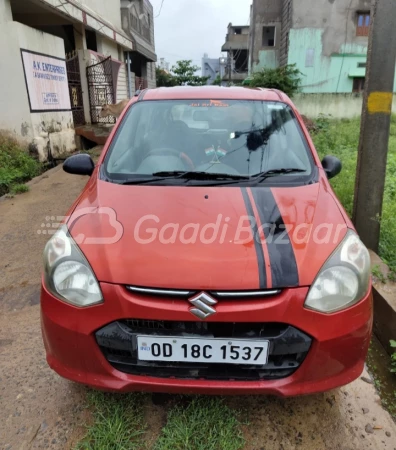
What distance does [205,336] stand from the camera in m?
1.52

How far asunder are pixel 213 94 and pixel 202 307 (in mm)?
1893

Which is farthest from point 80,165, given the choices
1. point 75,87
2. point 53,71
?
point 75,87

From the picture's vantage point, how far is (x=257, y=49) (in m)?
22.1

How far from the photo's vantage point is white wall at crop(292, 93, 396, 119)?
635 inches

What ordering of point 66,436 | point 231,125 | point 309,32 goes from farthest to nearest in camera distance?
point 309,32 → point 231,125 → point 66,436

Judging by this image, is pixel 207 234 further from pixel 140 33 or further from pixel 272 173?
pixel 140 33

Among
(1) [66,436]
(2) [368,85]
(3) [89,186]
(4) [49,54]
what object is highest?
(4) [49,54]

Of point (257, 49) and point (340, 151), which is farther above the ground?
point (257, 49)

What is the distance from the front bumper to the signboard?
6772 mm

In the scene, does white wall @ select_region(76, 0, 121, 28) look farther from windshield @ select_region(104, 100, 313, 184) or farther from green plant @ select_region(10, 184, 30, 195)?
windshield @ select_region(104, 100, 313, 184)

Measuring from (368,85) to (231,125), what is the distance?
3.69 feet

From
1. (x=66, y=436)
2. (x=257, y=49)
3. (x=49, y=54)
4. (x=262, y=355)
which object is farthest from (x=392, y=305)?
(x=257, y=49)

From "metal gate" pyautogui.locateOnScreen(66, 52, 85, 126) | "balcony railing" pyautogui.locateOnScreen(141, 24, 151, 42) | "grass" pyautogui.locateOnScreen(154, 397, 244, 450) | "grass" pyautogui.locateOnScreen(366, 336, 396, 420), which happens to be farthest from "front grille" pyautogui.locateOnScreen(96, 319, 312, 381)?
"balcony railing" pyautogui.locateOnScreen(141, 24, 151, 42)

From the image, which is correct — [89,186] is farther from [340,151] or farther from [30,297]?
[340,151]
